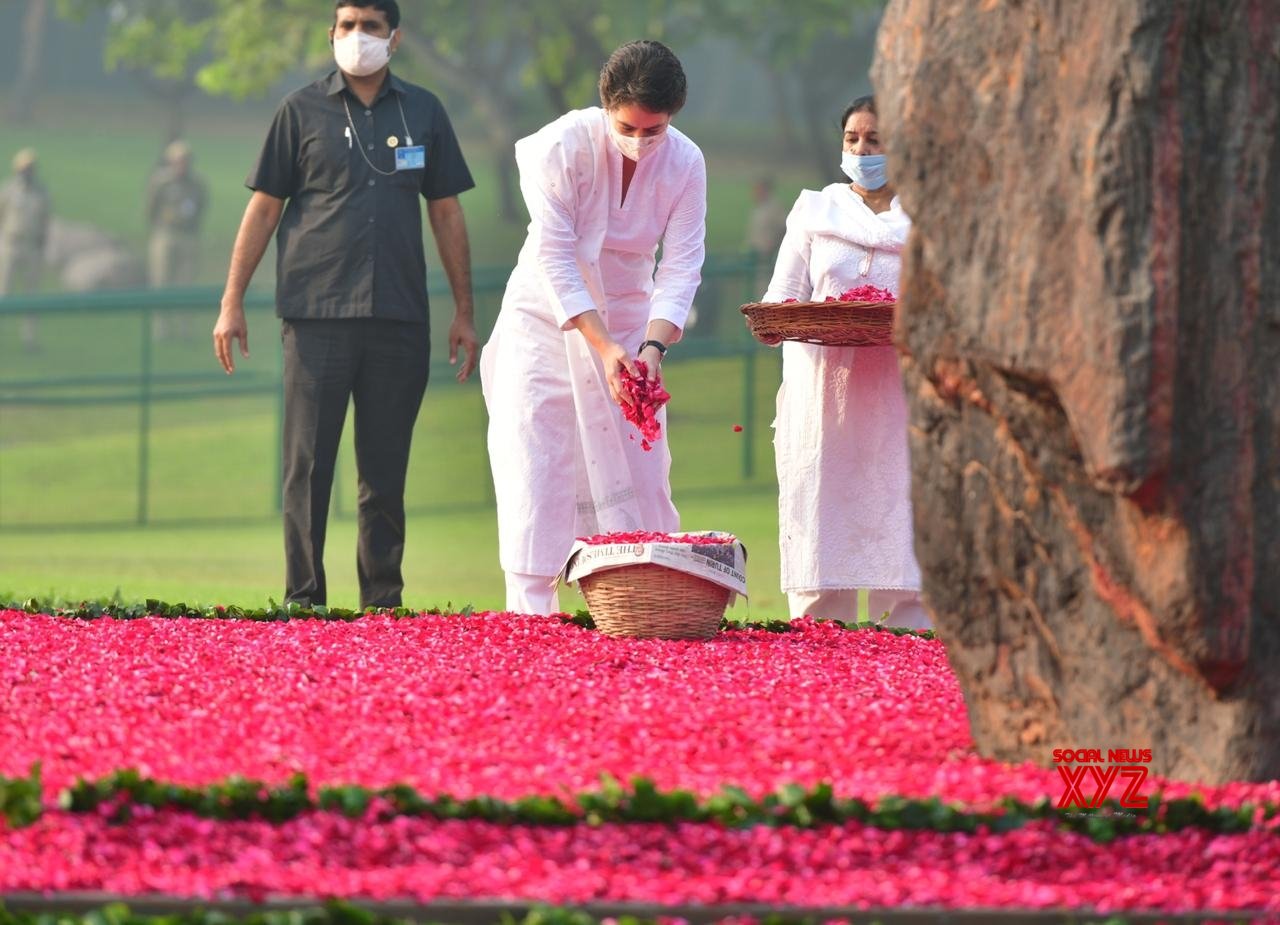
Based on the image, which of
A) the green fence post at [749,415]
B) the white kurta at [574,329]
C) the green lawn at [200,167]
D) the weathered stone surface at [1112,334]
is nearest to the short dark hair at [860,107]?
the white kurta at [574,329]

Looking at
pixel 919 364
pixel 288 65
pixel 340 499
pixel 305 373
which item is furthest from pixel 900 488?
pixel 288 65

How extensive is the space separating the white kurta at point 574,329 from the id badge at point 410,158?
0.73 m

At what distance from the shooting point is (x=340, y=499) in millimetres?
15000

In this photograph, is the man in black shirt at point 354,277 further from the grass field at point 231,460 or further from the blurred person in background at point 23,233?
the blurred person in background at point 23,233

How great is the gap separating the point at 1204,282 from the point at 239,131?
915 inches

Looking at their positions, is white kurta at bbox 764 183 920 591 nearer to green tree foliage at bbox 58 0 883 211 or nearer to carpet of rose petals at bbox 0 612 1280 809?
carpet of rose petals at bbox 0 612 1280 809

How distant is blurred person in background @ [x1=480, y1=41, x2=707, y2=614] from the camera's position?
7.09 metres

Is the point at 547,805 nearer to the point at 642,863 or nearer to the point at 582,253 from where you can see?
the point at 642,863

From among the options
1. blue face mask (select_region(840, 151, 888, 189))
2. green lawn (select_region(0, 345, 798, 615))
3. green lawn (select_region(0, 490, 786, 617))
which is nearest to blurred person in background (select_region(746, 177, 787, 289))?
green lawn (select_region(0, 345, 798, 615))

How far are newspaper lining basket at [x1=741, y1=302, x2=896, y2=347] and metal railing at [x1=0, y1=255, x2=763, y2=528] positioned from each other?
8062 millimetres

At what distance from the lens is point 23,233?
843 inches

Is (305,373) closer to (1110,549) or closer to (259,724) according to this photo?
(259,724)

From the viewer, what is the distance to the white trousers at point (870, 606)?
7.55 meters

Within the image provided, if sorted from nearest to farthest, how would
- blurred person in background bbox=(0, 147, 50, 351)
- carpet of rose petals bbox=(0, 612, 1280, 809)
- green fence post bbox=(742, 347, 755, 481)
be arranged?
carpet of rose petals bbox=(0, 612, 1280, 809) < green fence post bbox=(742, 347, 755, 481) < blurred person in background bbox=(0, 147, 50, 351)
